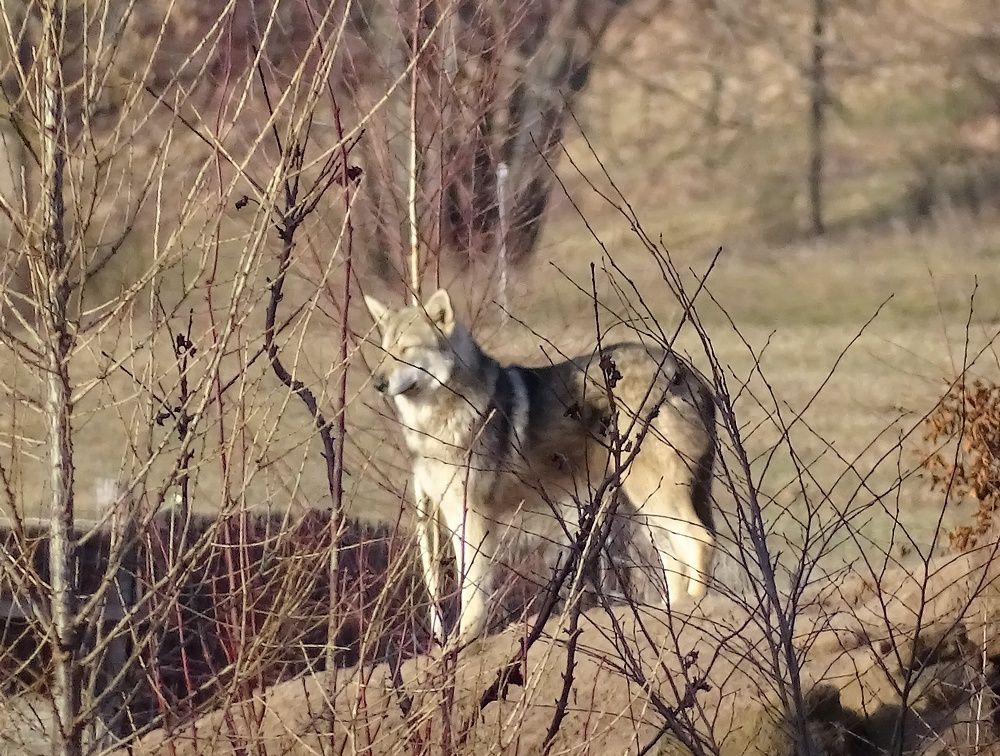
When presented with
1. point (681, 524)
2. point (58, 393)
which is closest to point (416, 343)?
point (681, 524)

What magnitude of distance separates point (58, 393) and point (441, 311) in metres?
3.47

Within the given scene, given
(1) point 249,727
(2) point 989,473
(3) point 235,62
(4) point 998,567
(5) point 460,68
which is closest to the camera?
(1) point 249,727

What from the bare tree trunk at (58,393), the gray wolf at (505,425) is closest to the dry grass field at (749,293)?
the gray wolf at (505,425)

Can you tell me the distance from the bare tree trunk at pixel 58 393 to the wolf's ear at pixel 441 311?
3.27 meters

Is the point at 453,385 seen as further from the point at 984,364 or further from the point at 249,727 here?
the point at 984,364

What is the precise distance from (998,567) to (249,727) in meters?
2.98

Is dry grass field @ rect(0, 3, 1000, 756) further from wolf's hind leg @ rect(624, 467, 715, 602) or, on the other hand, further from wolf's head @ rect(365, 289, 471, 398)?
wolf's head @ rect(365, 289, 471, 398)

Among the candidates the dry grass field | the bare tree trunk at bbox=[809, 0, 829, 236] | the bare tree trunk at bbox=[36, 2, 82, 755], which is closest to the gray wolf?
the dry grass field

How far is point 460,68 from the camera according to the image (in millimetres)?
6469

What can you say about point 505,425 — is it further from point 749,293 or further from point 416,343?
point 749,293

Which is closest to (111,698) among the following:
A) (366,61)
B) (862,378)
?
(366,61)

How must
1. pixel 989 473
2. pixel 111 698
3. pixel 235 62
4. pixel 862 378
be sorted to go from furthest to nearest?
pixel 862 378, pixel 235 62, pixel 989 473, pixel 111 698

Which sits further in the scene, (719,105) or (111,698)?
(719,105)

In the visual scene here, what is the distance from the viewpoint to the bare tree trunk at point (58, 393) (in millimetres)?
2314
